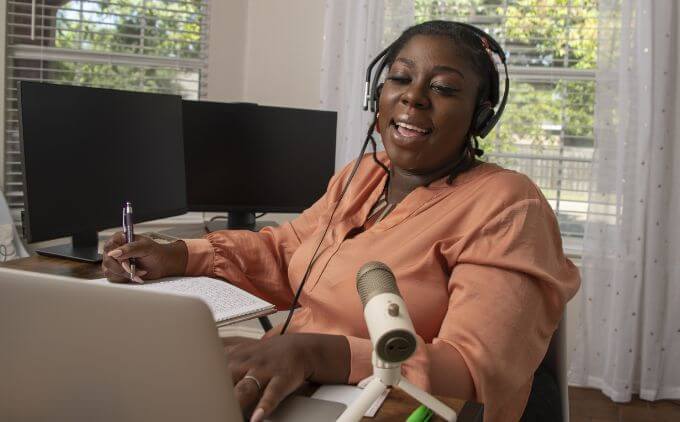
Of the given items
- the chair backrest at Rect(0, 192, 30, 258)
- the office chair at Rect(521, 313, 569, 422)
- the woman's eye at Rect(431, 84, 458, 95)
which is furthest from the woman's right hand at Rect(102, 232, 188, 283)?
the chair backrest at Rect(0, 192, 30, 258)

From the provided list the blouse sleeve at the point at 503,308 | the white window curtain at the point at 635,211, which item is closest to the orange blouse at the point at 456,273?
the blouse sleeve at the point at 503,308

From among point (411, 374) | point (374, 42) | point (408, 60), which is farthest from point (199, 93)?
point (411, 374)

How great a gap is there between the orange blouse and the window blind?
181cm

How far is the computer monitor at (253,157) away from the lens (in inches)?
95.0

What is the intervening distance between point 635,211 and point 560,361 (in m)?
1.76

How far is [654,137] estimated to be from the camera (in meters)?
2.76

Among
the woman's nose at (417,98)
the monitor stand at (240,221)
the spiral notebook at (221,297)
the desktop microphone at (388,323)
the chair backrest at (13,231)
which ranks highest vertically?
the woman's nose at (417,98)

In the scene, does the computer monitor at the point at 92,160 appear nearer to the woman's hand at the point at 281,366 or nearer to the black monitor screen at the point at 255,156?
the black monitor screen at the point at 255,156

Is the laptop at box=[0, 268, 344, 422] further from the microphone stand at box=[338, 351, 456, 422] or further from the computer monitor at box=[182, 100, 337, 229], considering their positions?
the computer monitor at box=[182, 100, 337, 229]

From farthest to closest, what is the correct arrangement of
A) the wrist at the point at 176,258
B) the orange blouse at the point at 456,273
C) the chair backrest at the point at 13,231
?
the chair backrest at the point at 13,231 < the wrist at the point at 176,258 < the orange blouse at the point at 456,273

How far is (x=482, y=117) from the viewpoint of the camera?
53.2 inches

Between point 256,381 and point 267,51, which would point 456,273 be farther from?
point 267,51

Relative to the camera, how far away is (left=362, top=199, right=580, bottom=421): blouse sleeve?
0.99 metres

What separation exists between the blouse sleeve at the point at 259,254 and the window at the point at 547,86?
1.69m
